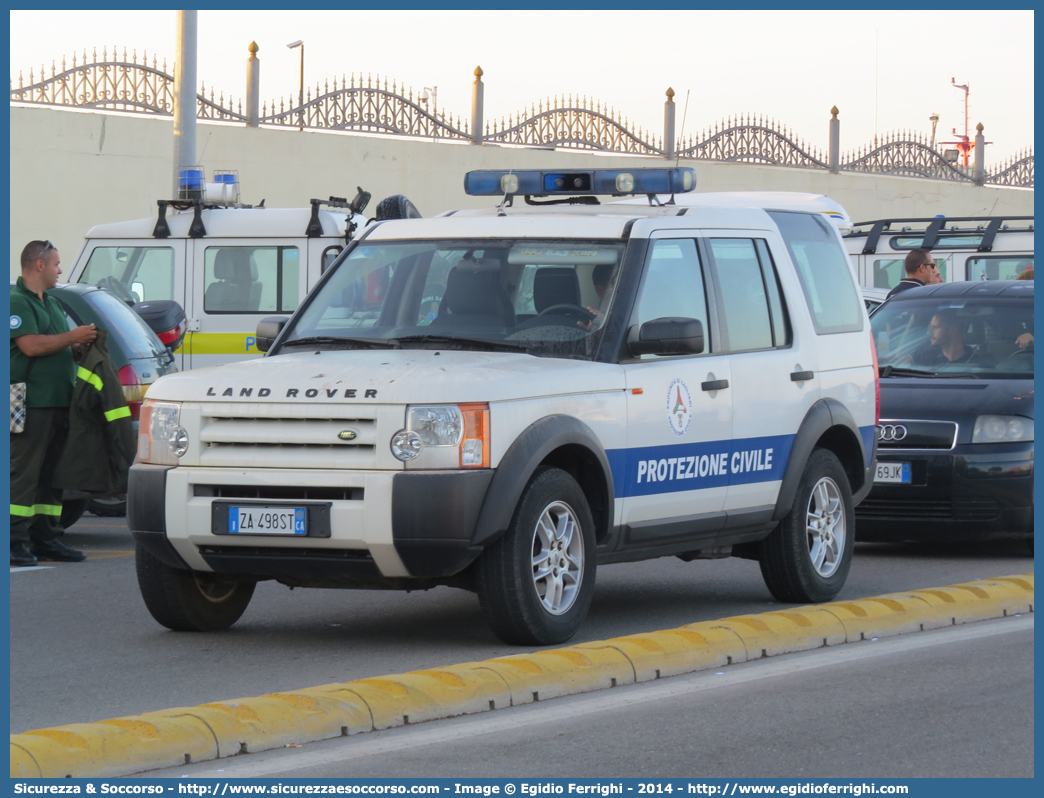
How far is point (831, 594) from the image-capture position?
877 centimetres

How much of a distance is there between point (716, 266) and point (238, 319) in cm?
909

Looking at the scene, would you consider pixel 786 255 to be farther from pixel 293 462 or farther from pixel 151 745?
pixel 151 745

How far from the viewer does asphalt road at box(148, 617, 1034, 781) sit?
17.3 ft

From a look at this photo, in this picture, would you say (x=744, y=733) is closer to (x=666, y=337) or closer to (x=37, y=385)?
(x=666, y=337)

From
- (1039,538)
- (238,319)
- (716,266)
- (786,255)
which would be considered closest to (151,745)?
(716,266)

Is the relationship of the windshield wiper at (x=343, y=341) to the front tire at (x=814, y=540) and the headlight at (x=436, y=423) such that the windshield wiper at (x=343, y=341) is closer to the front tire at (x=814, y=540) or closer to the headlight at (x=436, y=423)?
the headlight at (x=436, y=423)

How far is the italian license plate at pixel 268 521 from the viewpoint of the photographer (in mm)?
6863

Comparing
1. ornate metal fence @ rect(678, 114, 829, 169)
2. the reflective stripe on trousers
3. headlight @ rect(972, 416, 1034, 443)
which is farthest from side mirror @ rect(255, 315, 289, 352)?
ornate metal fence @ rect(678, 114, 829, 169)

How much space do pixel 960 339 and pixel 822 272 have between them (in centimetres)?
272

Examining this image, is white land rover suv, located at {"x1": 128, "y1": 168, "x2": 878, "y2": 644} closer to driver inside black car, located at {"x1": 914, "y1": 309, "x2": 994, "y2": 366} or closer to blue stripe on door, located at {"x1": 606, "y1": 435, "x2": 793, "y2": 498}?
blue stripe on door, located at {"x1": 606, "y1": 435, "x2": 793, "y2": 498}

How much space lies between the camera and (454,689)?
612 cm

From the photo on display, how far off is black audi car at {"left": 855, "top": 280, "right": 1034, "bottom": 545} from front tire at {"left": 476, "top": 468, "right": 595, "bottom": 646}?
3.76 meters

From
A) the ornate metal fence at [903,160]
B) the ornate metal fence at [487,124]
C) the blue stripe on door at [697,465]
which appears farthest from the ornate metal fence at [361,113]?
the blue stripe on door at [697,465]

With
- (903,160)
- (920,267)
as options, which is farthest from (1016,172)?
(920,267)
